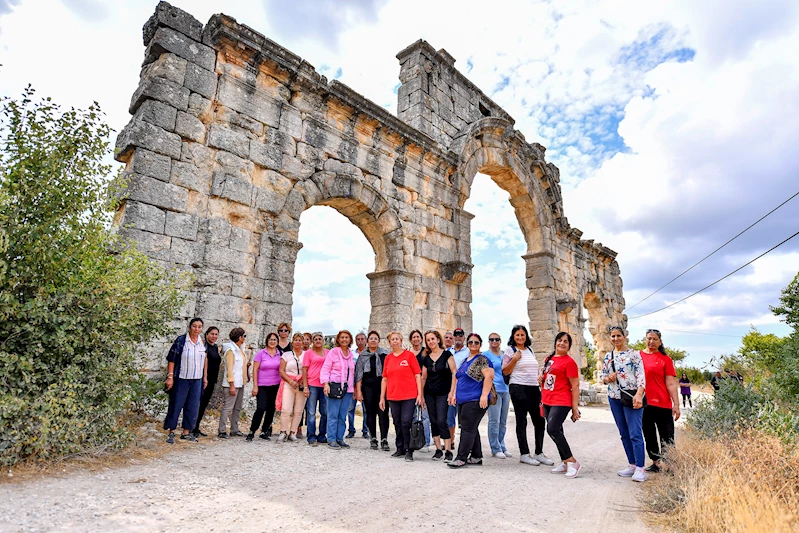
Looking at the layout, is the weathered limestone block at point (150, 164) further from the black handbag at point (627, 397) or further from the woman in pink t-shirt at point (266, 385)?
the black handbag at point (627, 397)

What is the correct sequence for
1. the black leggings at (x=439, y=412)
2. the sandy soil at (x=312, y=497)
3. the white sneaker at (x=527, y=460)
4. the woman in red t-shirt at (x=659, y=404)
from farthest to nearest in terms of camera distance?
the black leggings at (x=439, y=412) < the white sneaker at (x=527, y=460) < the woman in red t-shirt at (x=659, y=404) < the sandy soil at (x=312, y=497)

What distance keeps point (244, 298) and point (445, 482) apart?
4266mm

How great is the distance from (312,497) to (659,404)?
333 centimetres

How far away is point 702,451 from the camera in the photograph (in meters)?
4.23

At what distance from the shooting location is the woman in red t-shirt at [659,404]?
14.7 ft

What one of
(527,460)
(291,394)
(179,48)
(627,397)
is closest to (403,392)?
(527,460)

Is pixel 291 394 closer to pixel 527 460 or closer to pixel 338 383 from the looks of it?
pixel 338 383

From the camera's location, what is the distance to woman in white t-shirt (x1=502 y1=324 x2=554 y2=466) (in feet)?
16.7

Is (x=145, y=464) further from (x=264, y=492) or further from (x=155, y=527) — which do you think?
(x=155, y=527)

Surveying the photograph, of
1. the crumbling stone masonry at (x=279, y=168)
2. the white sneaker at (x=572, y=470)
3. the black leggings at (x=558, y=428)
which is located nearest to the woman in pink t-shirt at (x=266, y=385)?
the crumbling stone masonry at (x=279, y=168)

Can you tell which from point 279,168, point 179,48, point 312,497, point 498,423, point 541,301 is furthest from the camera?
point 541,301

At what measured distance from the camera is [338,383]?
5.61 m

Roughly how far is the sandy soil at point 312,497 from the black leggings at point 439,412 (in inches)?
14.7

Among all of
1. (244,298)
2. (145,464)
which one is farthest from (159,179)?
(145,464)
